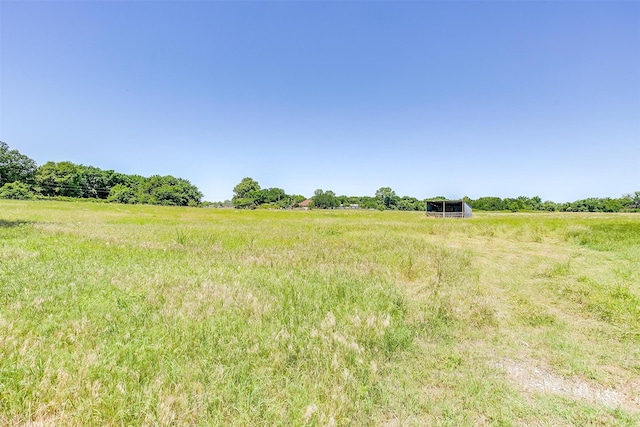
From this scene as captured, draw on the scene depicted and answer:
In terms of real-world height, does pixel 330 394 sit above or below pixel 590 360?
above

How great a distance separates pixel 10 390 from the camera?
2396 millimetres

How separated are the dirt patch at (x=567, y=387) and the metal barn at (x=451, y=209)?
54313mm

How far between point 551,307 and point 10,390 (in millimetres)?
9027

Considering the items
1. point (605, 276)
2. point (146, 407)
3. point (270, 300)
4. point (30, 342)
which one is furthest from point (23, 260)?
point (605, 276)

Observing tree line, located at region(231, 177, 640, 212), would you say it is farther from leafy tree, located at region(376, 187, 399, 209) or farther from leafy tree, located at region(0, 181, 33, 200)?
leafy tree, located at region(0, 181, 33, 200)

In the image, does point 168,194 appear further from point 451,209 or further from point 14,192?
point 451,209

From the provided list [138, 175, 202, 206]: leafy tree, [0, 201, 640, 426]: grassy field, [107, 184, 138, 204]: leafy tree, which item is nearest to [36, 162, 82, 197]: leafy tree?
[107, 184, 138, 204]: leafy tree

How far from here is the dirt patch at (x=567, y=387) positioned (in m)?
3.08

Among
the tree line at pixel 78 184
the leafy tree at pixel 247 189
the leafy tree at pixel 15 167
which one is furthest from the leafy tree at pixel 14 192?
the leafy tree at pixel 247 189

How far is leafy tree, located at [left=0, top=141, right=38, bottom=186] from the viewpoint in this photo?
88.8 meters

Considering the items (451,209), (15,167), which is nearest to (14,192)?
(15,167)

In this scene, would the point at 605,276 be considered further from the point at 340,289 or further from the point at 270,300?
the point at 270,300

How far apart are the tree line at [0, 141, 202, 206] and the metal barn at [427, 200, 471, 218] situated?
106m

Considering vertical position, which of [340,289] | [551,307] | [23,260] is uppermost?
[23,260]
